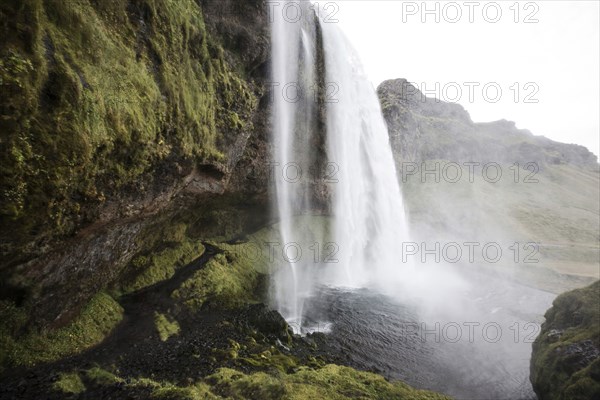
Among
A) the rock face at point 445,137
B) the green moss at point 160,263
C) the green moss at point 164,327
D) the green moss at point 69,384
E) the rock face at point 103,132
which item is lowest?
the green moss at point 164,327

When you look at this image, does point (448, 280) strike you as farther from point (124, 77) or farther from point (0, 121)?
point (0, 121)

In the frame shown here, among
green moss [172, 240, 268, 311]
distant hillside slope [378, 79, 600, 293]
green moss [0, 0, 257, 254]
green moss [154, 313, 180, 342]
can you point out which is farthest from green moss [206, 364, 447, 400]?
distant hillside slope [378, 79, 600, 293]

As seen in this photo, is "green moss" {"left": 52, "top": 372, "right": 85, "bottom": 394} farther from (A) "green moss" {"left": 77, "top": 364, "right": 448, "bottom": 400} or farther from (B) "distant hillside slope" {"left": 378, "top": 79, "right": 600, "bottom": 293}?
(B) "distant hillside slope" {"left": 378, "top": 79, "right": 600, "bottom": 293}

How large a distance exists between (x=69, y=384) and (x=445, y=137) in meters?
95.1

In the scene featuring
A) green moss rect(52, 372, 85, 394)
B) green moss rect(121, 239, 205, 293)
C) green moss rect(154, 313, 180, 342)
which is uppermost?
green moss rect(121, 239, 205, 293)

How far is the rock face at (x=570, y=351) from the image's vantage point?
10.9 meters

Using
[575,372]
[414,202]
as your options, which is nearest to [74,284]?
[575,372]

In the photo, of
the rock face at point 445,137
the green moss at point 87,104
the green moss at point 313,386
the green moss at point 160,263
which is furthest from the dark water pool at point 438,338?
the rock face at point 445,137

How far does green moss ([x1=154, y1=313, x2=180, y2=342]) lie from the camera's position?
12089 millimetres

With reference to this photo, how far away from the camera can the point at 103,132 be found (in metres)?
9.22

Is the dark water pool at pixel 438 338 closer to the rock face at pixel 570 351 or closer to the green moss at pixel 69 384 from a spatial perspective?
the rock face at pixel 570 351

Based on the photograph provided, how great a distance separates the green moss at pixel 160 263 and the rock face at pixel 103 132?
80cm

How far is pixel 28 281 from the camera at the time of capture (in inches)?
356

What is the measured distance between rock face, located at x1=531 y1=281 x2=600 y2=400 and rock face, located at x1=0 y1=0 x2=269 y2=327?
16556mm
